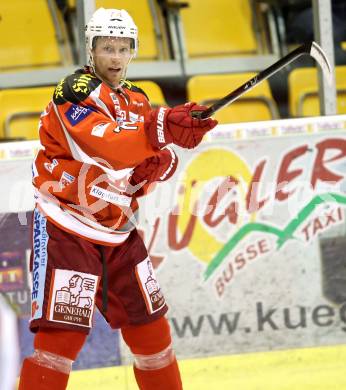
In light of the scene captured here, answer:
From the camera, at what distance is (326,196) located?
3600 mm

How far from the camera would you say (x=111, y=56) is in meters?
2.60

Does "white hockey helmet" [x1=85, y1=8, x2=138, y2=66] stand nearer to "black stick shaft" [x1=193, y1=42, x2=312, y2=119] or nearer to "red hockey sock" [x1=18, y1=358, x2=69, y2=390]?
"black stick shaft" [x1=193, y1=42, x2=312, y2=119]

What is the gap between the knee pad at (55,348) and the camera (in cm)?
258

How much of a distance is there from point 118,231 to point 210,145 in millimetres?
891

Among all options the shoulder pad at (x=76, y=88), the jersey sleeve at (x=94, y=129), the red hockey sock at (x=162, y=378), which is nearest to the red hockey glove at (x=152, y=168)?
the jersey sleeve at (x=94, y=129)

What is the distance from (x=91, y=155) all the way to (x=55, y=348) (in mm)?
527

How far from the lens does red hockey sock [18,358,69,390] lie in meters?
2.56

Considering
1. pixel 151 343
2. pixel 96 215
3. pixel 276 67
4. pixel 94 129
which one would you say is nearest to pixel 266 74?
pixel 276 67

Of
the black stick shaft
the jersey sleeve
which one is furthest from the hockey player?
the black stick shaft

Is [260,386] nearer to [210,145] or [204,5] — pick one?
[210,145]

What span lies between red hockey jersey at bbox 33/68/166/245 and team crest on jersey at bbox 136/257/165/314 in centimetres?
11

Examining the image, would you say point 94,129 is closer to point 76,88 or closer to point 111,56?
point 76,88

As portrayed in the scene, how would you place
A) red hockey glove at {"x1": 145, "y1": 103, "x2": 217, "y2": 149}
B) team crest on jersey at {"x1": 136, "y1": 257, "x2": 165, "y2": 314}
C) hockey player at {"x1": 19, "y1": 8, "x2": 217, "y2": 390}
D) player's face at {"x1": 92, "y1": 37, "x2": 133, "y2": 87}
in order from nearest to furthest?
red hockey glove at {"x1": 145, "y1": 103, "x2": 217, "y2": 149} → hockey player at {"x1": 19, "y1": 8, "x2": 217, "y2": 390} → player's face at {"x1": 92, "y1": 37, "x2": 133, "y2": 87} → team crest on jersey at {"x1": 136, "y1": 257, "x2": 165, "y2": 314}

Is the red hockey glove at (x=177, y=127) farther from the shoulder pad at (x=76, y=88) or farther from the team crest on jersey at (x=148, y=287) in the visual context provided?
the team crest on jersey at (x=148, y=287)
